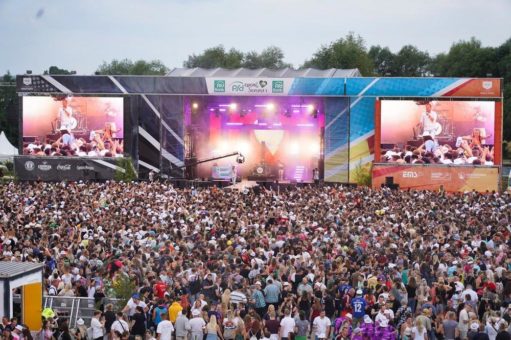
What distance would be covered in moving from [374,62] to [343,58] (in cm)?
1446

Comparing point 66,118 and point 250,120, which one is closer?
point 66,118

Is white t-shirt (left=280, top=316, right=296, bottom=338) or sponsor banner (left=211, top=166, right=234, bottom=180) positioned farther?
sponsor banner (left=211, top=166, right=234, bottom=180)

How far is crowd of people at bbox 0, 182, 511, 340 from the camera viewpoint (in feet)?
42.5

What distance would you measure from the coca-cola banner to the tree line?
24.0 m

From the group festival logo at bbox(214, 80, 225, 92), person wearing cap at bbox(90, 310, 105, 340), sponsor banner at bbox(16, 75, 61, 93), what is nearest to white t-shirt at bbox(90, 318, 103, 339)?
person wearing cap at bbox(90, 310, 105, 340)

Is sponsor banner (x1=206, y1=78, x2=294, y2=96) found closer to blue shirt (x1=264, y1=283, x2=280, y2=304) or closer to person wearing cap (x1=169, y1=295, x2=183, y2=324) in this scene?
blue shirt (x1=264, y1=283, x2=280, y2=304)

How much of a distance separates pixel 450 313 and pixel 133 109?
31.6m

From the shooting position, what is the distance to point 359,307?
539 inches

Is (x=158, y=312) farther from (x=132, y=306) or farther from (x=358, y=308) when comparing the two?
(x=358, y=308)

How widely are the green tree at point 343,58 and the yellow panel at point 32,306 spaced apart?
6952 cm

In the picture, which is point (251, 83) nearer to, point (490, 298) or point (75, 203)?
point (75, 203)

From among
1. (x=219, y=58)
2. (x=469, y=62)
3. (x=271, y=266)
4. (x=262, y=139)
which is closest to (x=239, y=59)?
(x=219, y=58)

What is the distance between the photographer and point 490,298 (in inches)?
561

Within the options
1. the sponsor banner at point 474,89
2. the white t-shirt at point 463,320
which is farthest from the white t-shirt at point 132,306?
the sponsor banner at point 474,89
